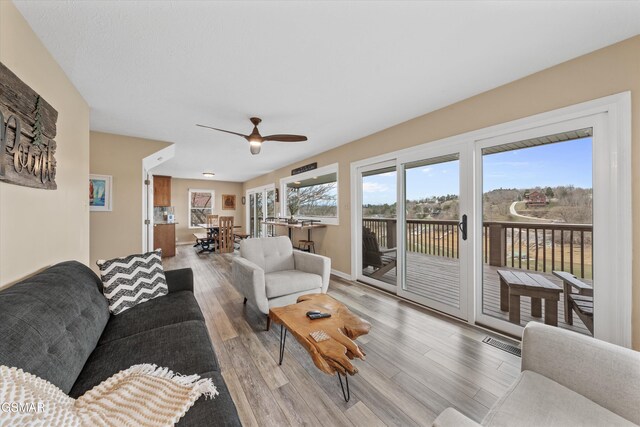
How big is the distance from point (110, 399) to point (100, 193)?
353 cm

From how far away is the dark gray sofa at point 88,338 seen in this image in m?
0.90

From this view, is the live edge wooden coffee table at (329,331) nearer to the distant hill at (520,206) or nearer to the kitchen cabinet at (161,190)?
the distant hill at (520,206)

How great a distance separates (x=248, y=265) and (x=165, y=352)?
1.26 m

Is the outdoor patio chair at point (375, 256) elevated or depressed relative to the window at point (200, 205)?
depressed

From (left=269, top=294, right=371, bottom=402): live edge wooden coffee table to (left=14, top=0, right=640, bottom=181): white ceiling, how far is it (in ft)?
6.49

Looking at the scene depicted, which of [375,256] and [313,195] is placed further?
[313,195]

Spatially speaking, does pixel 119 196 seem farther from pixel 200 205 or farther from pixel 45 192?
pixel 200 205

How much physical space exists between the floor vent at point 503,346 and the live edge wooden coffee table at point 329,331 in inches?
Result: 52.7

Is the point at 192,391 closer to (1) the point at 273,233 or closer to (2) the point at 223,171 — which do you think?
(1) the point at 273,233

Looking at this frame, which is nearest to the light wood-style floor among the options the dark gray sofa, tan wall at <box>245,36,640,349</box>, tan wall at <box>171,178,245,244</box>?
the dark gray sofa

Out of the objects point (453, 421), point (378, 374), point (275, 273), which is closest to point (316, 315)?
point (378, 374)

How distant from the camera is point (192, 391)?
97 centimetres

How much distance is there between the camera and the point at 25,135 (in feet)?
4.75

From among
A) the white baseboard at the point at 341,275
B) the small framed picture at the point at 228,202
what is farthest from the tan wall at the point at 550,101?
the small framed picture at the point at 228,202
